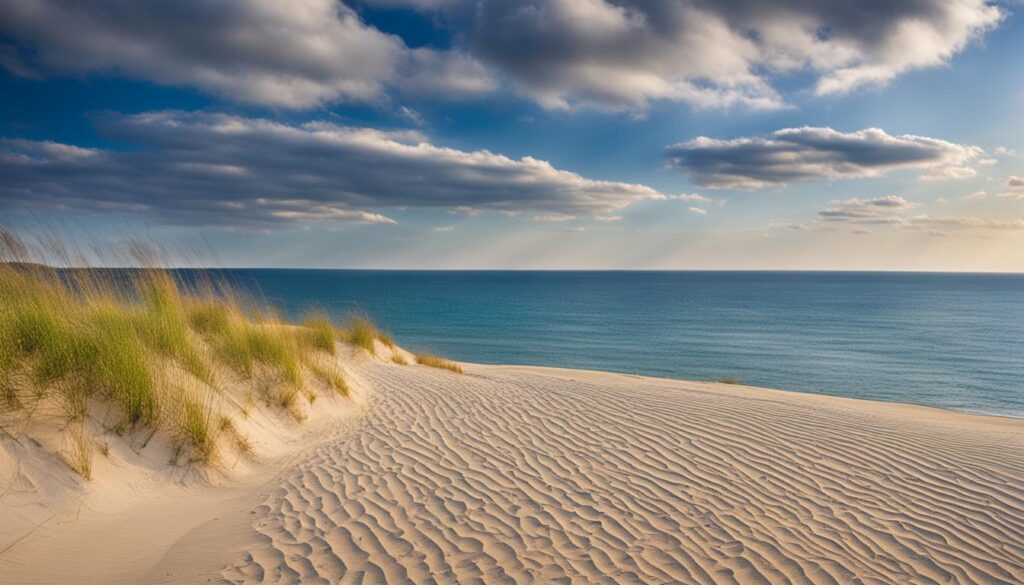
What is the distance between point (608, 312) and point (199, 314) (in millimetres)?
50637

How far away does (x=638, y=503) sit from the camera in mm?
5062

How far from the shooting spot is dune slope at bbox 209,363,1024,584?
3986 millimetres

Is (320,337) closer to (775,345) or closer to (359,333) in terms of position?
(359,333)

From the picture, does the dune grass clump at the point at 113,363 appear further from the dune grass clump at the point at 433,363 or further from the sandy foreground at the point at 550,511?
the dune grass clump at the point at 433,363

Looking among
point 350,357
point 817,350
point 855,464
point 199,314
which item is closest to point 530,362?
point 350,357

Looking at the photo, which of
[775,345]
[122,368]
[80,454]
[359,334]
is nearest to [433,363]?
[359,334]

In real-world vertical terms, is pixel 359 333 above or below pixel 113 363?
below

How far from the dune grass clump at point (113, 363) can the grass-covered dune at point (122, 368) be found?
1cm

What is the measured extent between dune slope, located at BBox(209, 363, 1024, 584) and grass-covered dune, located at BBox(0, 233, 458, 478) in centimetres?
116

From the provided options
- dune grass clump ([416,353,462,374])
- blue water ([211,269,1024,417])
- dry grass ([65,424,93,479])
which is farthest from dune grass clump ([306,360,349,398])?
dune grass clump ([416,353,462,374])

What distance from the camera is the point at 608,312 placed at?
57.2 m

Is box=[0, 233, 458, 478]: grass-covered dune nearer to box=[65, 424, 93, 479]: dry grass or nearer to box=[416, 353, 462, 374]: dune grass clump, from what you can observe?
box=[65, 424, 93, 479]: dry grass

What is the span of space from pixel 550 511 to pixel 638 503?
86 centimetres

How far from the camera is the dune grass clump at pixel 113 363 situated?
5000 mm
